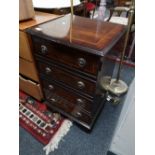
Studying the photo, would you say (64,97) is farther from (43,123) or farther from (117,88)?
(117,88)

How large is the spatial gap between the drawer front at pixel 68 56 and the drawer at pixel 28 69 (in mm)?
233

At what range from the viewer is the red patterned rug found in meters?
1.14

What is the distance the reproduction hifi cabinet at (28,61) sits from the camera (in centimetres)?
97

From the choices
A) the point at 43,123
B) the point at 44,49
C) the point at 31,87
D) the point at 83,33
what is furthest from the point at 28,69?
the point at 83,33

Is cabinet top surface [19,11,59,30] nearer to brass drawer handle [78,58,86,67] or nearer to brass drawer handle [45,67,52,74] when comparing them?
brass drawer handle [45,67,52,74]

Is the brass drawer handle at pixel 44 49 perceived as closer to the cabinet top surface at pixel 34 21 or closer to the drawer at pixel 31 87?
the cabinet top surface at pixel 34 21

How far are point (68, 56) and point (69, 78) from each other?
0.53 ft

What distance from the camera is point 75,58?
0.78m

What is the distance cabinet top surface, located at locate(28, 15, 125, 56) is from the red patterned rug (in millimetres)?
772

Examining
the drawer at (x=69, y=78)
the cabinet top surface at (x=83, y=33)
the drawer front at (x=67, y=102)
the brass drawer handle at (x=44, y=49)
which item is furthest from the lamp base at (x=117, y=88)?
the brass drawer handle at (x=44, y=49)
